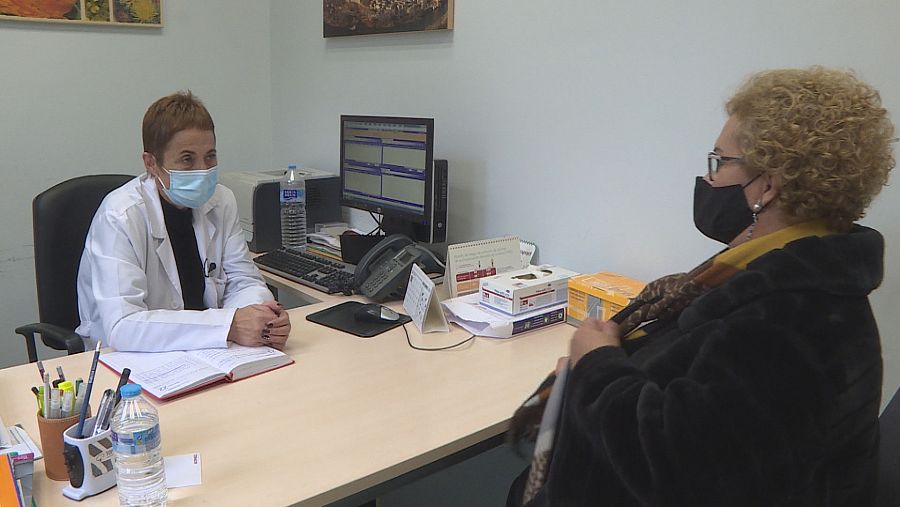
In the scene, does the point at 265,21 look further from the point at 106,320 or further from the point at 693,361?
the point at 693,361

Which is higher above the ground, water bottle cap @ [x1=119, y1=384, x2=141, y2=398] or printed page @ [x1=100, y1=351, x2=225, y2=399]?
water bottle cap @ [x1=119, y1=384, x2=141, y2=398]

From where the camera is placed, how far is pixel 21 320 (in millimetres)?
2850

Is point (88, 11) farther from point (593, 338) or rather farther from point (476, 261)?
point (593, 338)

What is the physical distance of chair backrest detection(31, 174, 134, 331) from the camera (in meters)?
1.89

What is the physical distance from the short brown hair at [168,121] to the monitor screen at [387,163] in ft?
2.03

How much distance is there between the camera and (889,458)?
1.07 meters

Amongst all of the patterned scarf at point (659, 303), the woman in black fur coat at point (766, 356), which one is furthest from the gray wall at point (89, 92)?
the woman in black fur coat at point (766, 356)

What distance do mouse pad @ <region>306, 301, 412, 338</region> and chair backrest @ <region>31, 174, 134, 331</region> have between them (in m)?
0.70

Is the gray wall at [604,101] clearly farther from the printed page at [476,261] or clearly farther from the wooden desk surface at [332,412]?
the wooden desk surface at [332,412]

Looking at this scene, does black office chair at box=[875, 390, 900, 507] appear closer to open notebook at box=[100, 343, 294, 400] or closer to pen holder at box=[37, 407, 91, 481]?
open notebook at box=[100, 343, 294, 400]

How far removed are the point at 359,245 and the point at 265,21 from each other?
1586mm

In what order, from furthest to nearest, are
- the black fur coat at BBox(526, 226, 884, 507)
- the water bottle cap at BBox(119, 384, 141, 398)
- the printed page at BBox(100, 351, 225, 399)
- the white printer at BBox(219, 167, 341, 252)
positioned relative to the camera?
the white printer at BBox(219, 167, 341, 252) → the printed page at BBox(100, 351, 225, 399) → the water bottle cap at BBox(119, 384, 141, 398) → the black fur coat at BBox(526, 226, 884, 507)

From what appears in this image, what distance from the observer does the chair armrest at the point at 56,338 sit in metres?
1.75

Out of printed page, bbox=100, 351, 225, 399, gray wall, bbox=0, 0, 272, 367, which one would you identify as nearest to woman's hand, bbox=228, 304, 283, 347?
printed page, bbox=100, 351, 225, 399
